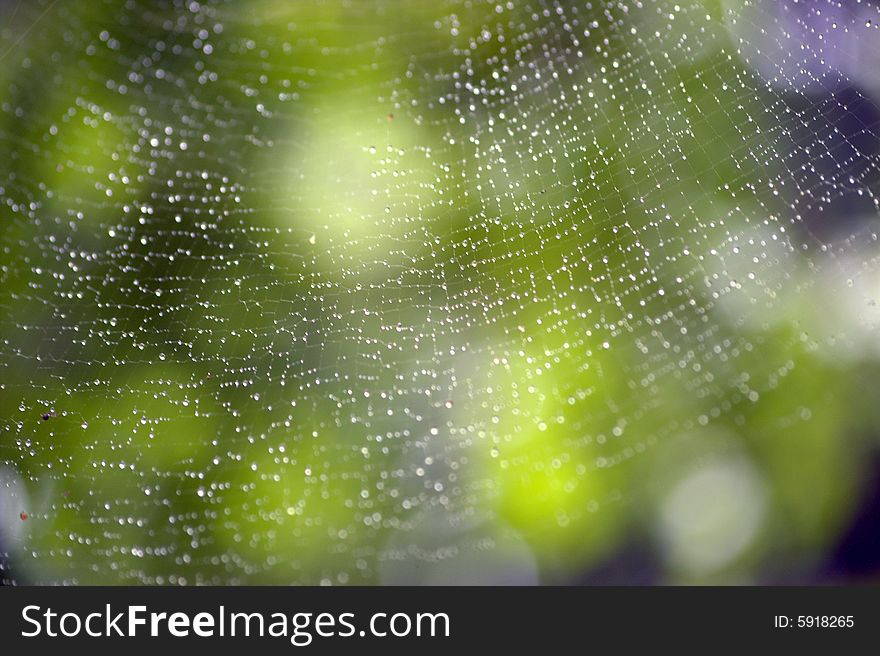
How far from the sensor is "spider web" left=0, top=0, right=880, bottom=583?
1460 millimetres

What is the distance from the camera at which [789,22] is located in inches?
56.4

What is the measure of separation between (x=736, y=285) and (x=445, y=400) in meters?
0.57

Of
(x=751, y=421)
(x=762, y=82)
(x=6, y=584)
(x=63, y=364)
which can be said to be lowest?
(x=6, y=584)

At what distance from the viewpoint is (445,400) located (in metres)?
1.60

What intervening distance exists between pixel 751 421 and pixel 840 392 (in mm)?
166

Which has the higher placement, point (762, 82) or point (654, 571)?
point (762, 82)

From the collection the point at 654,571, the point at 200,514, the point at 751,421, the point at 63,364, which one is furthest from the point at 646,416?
the point at 63,364

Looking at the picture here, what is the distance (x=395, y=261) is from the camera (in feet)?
4.95

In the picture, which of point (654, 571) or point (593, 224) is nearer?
point (593, 224)

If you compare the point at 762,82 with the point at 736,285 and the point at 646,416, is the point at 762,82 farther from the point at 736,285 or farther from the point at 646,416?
the point at 646,416

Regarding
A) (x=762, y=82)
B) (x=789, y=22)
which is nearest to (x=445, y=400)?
(x=762, y=82)

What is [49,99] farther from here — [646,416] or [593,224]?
[646,416]

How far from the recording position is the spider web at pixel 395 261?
146 centimetres

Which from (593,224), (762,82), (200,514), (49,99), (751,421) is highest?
(49,99)
